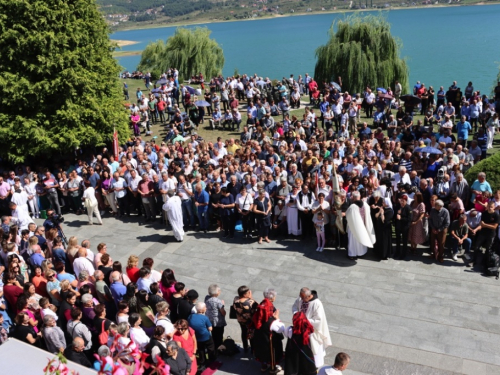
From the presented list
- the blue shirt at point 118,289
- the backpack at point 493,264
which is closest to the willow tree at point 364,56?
the backpack at point 493,264

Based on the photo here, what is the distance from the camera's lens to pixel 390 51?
1051 inches

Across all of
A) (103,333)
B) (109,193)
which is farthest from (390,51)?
(103,333)

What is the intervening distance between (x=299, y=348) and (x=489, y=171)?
23.0 ft

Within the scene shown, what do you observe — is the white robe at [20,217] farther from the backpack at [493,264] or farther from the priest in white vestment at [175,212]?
the backpack at [493,264]

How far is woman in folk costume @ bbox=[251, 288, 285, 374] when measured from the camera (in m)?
7.23

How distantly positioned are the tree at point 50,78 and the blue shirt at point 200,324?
10.0m

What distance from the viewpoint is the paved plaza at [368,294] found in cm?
789

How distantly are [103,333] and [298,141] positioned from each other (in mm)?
10533

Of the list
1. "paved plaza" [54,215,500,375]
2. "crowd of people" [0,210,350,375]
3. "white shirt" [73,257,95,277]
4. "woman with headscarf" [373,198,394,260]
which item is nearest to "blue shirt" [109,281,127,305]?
"crowd of people" [0,210,350,375]

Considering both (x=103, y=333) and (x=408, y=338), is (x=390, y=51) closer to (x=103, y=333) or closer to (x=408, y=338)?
(x=408, y=338)

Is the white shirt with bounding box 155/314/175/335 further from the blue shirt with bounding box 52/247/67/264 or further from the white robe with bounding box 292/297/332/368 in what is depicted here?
the blue shirt with bounding box 52/247/67/264

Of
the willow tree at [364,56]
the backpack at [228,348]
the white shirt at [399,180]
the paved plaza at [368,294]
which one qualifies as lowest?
the paved plaza at [368,294]

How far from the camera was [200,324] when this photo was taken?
741cm

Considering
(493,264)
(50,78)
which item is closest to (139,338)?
(493,264)
